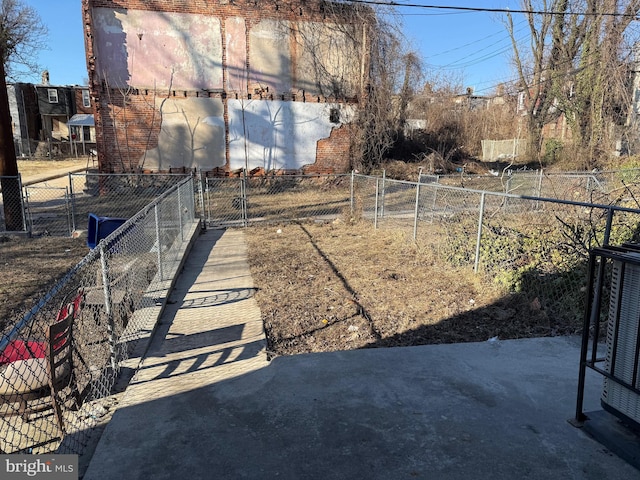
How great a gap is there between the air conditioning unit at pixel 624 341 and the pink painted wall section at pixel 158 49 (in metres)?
17.9

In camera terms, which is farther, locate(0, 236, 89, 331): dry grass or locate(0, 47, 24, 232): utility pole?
locate(0, 47, 24, 232): utility pole

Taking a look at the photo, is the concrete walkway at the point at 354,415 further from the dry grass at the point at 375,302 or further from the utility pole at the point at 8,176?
the utility pole at the point at 8,176

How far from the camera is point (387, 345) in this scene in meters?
4.42

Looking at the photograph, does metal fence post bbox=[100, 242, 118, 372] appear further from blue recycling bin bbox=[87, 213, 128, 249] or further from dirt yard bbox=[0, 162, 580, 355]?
blue recycling bin bbox=[87, 213, 128, 249]

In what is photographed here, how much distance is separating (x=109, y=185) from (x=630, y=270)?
18.6 meters

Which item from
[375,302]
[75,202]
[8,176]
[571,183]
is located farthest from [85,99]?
[375,302]

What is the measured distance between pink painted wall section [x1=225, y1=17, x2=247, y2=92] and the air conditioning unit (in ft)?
58.4

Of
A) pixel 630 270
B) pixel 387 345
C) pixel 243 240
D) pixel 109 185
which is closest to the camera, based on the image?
pixel 630 270

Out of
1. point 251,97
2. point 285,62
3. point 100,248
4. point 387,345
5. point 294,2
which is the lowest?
point 387,345

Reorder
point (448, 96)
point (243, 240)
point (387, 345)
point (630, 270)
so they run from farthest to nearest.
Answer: point (448, 96), point (243, 240), point (387, 345), point (630, 270)

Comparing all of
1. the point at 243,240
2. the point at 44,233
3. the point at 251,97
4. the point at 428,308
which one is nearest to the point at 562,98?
the point at 251,97

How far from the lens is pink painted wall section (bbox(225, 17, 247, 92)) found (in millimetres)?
17812

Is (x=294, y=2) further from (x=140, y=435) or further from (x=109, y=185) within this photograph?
(x=140, y=435)

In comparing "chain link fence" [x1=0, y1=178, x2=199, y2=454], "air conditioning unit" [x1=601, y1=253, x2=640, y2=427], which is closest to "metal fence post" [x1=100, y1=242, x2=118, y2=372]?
"chain link fence" [x1=0, y1=178, x2=199, y2=454]
